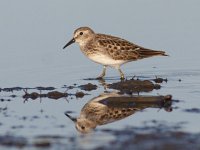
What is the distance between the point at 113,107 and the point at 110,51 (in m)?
4.30

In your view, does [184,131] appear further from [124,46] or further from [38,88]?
[124,46]

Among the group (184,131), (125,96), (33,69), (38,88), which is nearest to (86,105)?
(125,96)

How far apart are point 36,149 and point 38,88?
18.1 feet

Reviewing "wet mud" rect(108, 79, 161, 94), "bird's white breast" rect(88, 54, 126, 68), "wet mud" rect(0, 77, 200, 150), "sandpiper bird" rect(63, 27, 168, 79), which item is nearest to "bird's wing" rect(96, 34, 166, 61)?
"sandpiper bird" rect(63, 27, 168, 79)

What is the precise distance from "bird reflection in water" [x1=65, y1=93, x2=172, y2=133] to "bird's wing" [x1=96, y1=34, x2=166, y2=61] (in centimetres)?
318

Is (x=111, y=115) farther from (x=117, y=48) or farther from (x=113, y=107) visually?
(x=117, y=48)

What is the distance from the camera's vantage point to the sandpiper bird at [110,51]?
734 inches

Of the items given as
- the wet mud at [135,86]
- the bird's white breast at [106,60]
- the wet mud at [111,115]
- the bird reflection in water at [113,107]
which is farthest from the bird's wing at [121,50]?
the bird reflection in water at [113,107]

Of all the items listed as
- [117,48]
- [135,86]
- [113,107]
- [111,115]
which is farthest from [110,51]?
[111,115]

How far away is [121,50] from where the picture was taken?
741 inches

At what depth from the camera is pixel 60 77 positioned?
59.9ft

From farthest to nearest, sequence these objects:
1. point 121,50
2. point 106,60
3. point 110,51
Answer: point 121,50
point 110,51
point 106,60

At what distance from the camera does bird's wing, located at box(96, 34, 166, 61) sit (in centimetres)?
1873

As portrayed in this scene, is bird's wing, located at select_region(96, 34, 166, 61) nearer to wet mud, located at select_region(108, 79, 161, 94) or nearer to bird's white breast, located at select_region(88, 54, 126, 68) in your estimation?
bird's white breast, located at select_region(88, 54, 126, 68)
